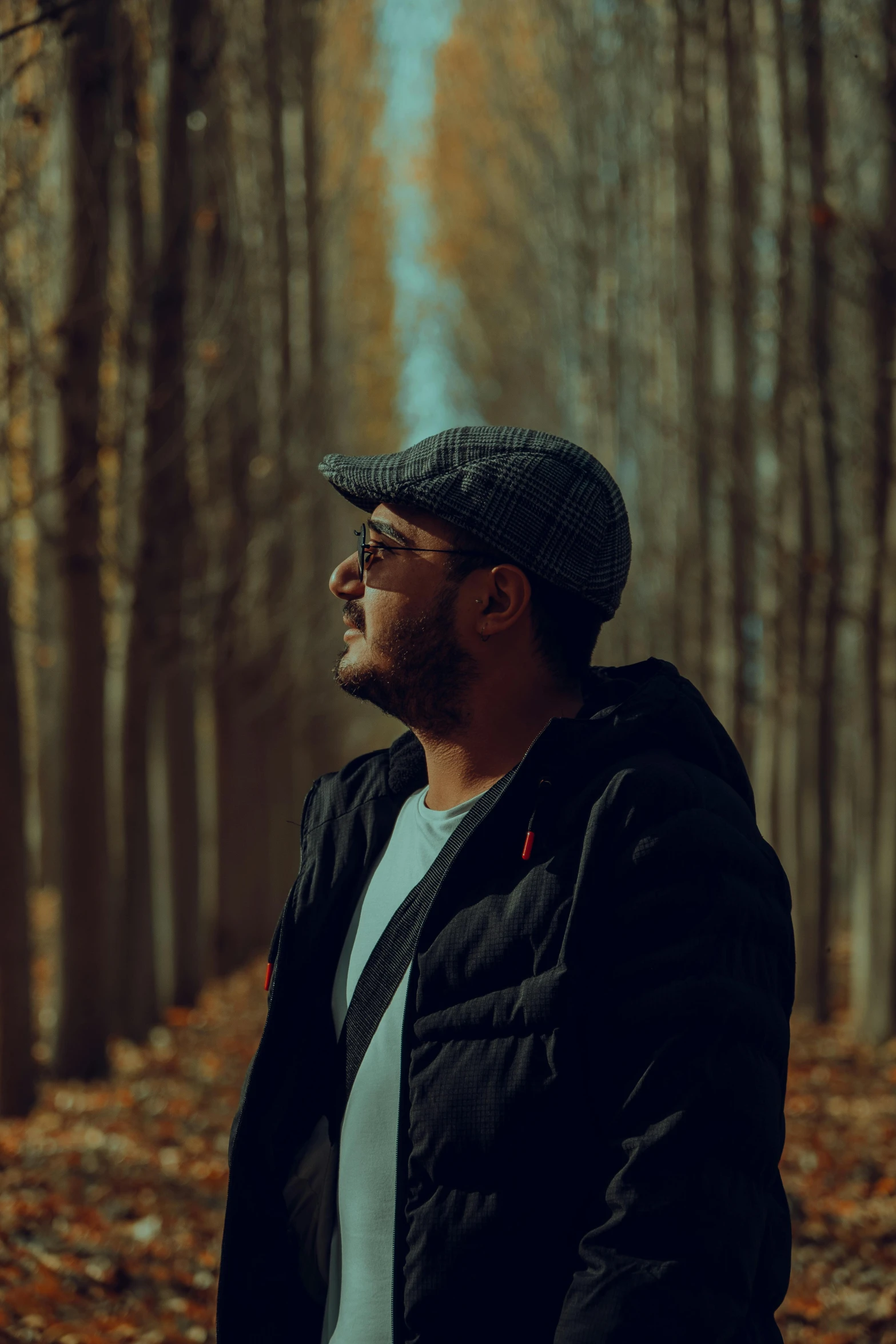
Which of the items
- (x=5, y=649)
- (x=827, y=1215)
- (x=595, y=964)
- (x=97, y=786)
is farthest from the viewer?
(x=97, y=786)

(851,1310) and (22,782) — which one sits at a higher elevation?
(22,782)

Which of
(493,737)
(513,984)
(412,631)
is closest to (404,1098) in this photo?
(513,984)

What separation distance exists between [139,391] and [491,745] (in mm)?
6891

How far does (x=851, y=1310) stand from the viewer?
469 centimetres

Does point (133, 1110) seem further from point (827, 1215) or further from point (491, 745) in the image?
point (491, 745)

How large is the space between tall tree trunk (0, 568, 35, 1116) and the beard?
499 centimetres

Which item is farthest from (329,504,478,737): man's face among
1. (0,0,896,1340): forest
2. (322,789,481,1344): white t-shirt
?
(0,0,896,1340): forest

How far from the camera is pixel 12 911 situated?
663 centimetres

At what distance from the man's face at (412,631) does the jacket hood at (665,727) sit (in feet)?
0.69

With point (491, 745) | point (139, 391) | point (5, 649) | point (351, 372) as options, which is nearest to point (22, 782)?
point (5, 649)

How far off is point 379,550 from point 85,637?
6336 millimetres

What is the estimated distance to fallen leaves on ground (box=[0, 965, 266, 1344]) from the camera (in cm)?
435

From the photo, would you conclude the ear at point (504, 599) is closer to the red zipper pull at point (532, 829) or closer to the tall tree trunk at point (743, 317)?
the red zipper pull at point (532, 829)

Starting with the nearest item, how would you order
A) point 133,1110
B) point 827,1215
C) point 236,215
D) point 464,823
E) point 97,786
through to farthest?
1. point 464,823
2. point 827,1215
3. point 133,1110
4. point 97,786
5. point 236,215
